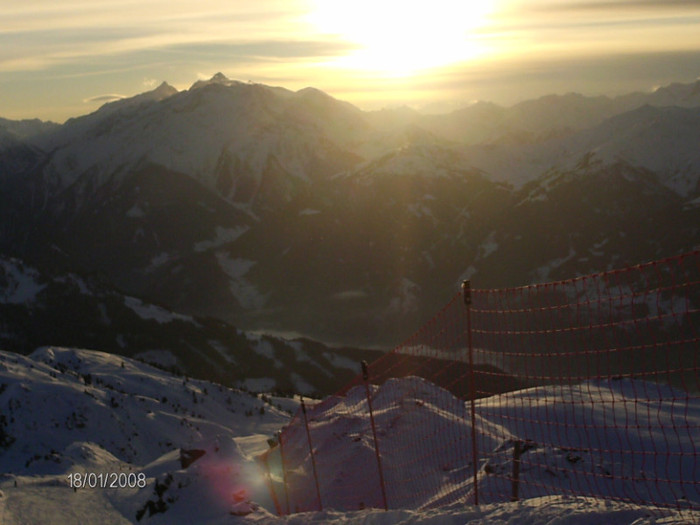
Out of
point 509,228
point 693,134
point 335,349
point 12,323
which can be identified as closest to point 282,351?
point 335,349

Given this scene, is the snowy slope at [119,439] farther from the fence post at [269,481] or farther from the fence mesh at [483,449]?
the fence mesh at [483,449]

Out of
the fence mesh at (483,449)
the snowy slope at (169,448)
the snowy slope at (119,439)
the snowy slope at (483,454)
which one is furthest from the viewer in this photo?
the snowy slope at (483,454)

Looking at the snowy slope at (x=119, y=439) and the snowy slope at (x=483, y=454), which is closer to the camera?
the snowy slope at (x=119, y=439)

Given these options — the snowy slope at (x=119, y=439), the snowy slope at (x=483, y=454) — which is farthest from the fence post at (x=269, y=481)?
the snowy slope at (x=483, y=454)

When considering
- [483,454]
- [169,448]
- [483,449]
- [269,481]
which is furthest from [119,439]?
[483,454]

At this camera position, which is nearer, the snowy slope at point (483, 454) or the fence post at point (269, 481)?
the snowy slope at point (483, 454)

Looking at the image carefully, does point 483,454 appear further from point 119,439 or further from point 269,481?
point 119,439

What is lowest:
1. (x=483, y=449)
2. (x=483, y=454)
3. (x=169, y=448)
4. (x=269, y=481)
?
(x=169, y=448)

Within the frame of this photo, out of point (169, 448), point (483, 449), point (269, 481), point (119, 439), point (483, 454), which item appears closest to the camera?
point (269, 481)

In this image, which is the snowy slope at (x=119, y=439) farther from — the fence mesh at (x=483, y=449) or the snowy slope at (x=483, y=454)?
the snowy slope at (x=483, y=454)

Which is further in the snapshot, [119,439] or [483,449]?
[119,439]

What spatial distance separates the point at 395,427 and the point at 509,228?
156 meters

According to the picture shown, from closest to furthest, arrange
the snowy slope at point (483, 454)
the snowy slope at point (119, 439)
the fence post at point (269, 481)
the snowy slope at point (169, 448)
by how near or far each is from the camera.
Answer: the snowy slope at point (169, 448), the snowy slope at point (119, 439), the snowy slope at point (483, 454), the fence post at point (269, 481)

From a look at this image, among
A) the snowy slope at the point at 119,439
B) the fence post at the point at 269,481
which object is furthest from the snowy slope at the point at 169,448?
the fence post at the point at 269,481
